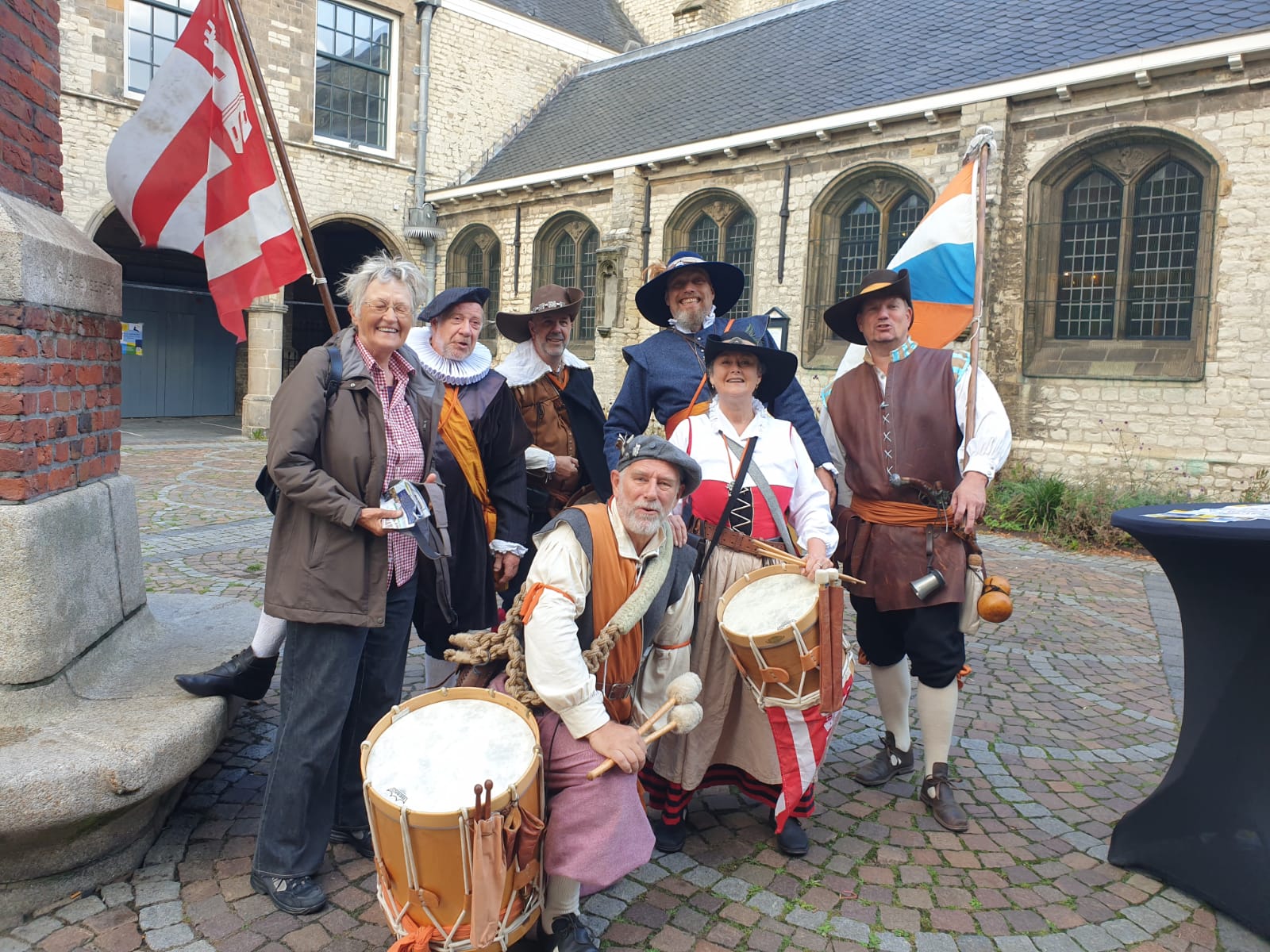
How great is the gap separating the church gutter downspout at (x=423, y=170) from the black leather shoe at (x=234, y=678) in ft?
56.0

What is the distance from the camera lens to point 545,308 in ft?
12.1

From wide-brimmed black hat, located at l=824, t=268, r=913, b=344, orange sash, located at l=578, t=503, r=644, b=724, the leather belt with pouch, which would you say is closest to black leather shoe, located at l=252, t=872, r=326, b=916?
orange sash, located at l=578, t=503, r=644, b=724

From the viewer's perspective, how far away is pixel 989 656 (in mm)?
5422

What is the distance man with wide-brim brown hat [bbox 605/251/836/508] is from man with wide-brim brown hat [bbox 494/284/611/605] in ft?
0.51

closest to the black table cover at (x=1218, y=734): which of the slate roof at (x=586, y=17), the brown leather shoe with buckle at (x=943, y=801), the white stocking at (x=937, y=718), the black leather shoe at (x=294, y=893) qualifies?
the brown leather shoe with buckle at (x=943, y=801)

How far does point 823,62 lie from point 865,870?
1600 centimetres

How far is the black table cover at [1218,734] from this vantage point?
2.64m

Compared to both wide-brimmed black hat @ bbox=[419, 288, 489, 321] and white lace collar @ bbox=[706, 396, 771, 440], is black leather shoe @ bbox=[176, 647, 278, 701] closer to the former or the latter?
wide-brimmed black hat @ bbox=[419, 288, 489, 321]

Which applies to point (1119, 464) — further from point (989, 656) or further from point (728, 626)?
point (728, 626)

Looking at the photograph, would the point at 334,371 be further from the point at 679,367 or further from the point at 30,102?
the point at 30,102

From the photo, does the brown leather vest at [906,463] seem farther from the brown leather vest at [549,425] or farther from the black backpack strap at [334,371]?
the black backpack strap at [334,371]

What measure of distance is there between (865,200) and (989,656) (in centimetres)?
1054

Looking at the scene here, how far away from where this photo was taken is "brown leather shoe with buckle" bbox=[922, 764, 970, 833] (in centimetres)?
330

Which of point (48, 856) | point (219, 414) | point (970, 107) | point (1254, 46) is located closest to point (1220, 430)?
point (1254, 46)
